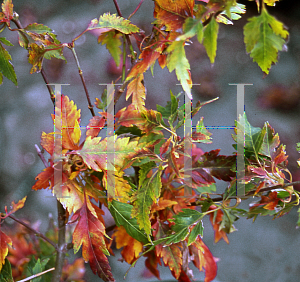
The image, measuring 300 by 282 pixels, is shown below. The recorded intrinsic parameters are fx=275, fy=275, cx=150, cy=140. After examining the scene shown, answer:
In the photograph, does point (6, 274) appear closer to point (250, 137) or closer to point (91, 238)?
point (91, 238)

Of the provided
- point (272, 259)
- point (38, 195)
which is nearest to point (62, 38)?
point (38, 195)

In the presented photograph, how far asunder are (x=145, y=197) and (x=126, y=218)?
0.19 feet

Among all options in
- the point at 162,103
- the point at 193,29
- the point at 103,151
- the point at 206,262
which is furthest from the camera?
the point at 162,103

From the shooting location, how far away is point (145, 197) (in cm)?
31

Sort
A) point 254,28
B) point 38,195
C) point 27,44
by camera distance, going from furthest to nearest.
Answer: point 38,195, point 27,44, point 254,28

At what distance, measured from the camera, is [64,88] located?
95 cm

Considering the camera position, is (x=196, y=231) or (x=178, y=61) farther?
(x=196, y=231)

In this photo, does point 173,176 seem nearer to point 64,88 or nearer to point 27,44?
point 27,44

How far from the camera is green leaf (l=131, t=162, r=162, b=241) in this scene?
0.31 metres

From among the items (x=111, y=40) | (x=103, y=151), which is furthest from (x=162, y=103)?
(x=103, y=151)

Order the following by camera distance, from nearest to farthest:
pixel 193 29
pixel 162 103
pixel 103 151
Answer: pixel 193 29
pixel 103 151
pixel 162 103

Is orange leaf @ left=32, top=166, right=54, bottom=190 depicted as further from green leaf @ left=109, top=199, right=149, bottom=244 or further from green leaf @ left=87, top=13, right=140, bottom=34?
green leaf @ left=87, top=13, right=140, bottom=34

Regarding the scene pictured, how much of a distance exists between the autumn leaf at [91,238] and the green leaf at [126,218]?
2 centimetres

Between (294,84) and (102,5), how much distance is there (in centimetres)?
76
